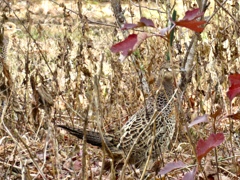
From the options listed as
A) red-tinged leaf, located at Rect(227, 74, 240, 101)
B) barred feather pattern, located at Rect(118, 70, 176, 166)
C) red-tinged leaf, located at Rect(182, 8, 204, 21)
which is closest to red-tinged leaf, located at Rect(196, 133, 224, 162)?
red-tinged leaf, located at Rect(227, 74, 240, 101)

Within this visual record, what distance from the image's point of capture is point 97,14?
37.4 ft

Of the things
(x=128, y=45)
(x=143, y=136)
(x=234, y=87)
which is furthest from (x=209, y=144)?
(x=143, y=136)

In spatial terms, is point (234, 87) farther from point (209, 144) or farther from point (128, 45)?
point (128, 45)

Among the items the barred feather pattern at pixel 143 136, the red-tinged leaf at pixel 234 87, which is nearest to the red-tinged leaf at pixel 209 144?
the red-tinged leaf at pixel 234 87

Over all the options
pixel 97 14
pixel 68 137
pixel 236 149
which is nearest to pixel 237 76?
pixel 236 149

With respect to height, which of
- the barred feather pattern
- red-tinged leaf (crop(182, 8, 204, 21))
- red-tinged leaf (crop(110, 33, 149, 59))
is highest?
red-tinged leaf (crop(182, 8, 204, 21))

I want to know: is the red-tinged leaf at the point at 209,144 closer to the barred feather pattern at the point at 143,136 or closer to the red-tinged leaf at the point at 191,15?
the red-tinged leaf at the point at 191,15

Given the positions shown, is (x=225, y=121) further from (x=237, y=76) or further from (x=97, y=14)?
(x=97, y=14)

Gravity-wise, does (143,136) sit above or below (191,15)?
below

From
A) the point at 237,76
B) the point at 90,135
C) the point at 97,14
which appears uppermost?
the point at 97,14

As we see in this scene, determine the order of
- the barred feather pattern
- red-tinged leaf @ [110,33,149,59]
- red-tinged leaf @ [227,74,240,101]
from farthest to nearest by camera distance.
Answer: the barred feather pattern → red-tinged leaf @ [227,74,240,101] → red-tinged leaf @ [110,33,149,59]

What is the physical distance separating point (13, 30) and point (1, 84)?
140 inches

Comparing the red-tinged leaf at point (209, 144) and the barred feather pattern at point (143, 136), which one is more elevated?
the red-tinged leaf at point (209, 144)

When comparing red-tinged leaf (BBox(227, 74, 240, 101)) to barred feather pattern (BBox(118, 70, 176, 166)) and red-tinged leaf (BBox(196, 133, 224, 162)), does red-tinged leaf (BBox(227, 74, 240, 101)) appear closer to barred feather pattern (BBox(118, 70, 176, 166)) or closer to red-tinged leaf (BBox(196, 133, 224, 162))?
red-tinged leaf (BBox(196, 133, 224, 162))
